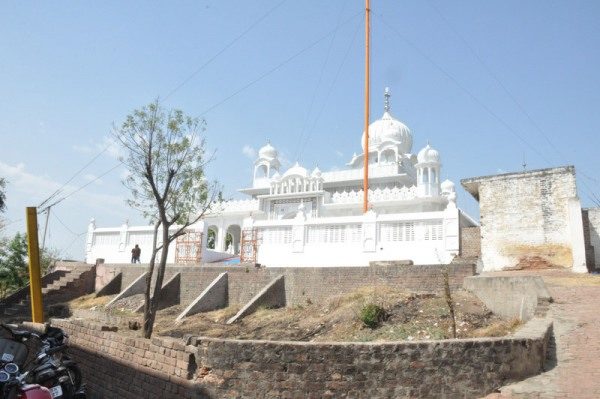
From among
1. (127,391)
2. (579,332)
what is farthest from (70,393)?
(579,332)

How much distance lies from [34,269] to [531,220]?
14.9 m

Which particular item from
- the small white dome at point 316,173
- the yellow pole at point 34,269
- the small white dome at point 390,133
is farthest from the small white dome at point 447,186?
the yellow pole at point 34,269

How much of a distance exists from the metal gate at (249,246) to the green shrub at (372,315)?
933 centimetres

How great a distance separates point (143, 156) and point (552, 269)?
44.4 ft

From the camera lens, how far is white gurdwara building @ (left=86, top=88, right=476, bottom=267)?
17750 mm

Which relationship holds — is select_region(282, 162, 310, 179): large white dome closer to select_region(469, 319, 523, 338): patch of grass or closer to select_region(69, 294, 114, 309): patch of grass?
select_region(69, 294, 114, 309): patch of grass

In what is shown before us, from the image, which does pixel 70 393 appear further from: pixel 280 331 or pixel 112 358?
pixel 280 331

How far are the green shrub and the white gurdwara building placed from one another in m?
5.45

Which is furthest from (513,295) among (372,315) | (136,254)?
(136,254)

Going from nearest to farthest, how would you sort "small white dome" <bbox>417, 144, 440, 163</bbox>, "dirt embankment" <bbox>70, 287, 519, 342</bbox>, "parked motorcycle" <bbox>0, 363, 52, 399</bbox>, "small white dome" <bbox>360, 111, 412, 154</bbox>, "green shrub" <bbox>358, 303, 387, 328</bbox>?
1. "parked motorcycle" <bbox>0, 363, 52, 399</bbox>
2. "dirt embankment" <bbox>70, 287, 519, 342</bbox>
3. "green shrub" <bbox>358, 303, 387, 328</bbox>
4. "small white dome" <bbox>417, 144, 440, 163</bbox>
5. "small white dome" <bbox>360, 111, 412, 154</bbox>

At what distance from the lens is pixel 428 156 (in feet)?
105

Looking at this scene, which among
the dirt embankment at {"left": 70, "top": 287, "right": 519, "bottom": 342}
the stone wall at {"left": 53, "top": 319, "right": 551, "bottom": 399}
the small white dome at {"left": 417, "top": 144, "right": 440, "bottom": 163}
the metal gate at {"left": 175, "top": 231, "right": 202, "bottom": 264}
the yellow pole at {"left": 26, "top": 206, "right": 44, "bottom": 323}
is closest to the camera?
A: the stone wall at {"left": 53, "top": 319, "right": 551, "bottom": 399}

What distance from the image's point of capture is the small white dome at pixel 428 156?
31.8 m

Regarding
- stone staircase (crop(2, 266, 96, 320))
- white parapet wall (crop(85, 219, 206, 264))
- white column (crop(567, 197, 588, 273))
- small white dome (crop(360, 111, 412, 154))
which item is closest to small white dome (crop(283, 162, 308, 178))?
small white dome (crop(360, 111, 412, 154))
